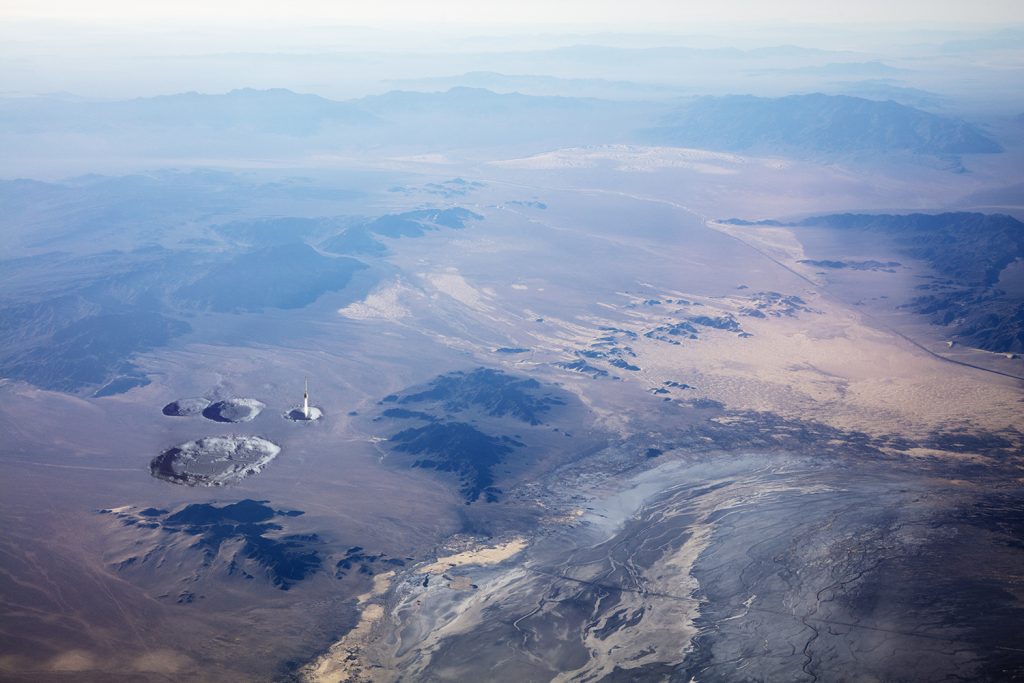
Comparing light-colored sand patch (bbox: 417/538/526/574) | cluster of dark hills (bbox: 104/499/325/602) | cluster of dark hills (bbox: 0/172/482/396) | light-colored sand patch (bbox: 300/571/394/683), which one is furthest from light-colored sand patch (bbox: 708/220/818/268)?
light-colored sand patch (bbox: 300/571/394/683)

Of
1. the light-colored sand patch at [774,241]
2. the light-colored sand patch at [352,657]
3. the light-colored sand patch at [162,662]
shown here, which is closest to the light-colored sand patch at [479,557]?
the light-colored sand patch at [352,657]

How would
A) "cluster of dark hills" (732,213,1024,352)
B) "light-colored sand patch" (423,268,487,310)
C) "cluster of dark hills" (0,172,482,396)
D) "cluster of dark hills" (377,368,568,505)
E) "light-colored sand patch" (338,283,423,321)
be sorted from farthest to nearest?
1. "light-colored sand patch" (423,268,487,310)
2. "light-colored sand patch" (338,283,423,321)
3. "cluster of dark hills" (732,213,1024,352)
4. "cluster of dark hills" (0,172,482,396)
5. "cluster of dark hills" (377,368,568,505)

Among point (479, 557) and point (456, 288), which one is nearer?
point (479, 557)

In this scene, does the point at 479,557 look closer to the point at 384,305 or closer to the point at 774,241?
the point at 384,305

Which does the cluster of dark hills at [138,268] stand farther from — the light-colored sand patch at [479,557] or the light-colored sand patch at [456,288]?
the light-colored sand patch at [479,557]

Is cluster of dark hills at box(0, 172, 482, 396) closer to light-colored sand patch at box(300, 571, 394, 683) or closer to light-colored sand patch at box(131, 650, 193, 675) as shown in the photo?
light-colored sand patch at box(131, 650, 193, 675)

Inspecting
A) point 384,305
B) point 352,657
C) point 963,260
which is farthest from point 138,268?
point 963,260
